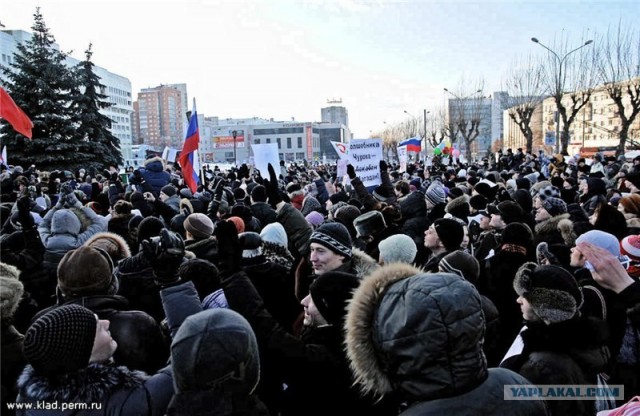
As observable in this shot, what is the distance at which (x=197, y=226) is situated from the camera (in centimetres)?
512

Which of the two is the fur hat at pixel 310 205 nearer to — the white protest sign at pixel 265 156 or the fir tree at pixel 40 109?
the white protest sign at pixel 265 156

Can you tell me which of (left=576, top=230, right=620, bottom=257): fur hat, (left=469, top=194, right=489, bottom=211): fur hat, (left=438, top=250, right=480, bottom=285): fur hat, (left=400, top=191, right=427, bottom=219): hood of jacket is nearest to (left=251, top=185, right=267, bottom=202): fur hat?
(left=400, top=191, right=427, bottom=219): hood of jacket

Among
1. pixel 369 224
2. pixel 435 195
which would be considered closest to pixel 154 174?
pixel 435 195

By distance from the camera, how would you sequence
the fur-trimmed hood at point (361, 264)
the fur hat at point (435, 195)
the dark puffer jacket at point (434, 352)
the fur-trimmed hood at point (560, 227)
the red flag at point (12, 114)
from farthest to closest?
the fur hat at point (435, 195) → the red flag at point (12, 114) → the fur-trimmed hood at point (560, 227) → the fur-trimmed hood at point (361, 264) → the dark puffer jacket at point (434, 352)

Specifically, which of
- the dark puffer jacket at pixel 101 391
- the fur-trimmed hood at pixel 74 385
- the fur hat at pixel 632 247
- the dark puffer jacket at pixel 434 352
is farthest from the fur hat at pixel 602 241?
the fur-trimmed hood at pixel 74 385

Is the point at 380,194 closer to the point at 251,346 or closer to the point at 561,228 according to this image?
the point at 561,228

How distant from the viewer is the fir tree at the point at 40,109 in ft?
84.7

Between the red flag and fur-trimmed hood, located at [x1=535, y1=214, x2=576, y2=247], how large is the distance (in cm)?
750

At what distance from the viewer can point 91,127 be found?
2911cm

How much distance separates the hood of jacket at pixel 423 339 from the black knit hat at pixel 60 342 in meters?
1.20

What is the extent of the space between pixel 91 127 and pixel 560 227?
95.1 ft

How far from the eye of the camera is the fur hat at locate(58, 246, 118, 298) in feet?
9.82

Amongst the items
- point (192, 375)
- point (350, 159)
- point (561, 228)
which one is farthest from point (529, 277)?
point (350, 159)

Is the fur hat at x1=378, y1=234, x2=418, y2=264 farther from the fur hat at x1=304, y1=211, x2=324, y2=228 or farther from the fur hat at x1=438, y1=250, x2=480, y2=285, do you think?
the fur hat at x1=304, y1=211, x2=324, y2=228
